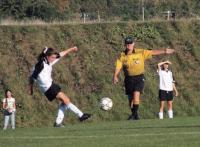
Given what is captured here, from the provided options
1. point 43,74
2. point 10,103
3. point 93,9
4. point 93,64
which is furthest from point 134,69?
point 93,9

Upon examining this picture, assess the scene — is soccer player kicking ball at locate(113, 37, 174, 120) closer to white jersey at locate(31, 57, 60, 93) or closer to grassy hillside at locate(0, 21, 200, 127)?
white jersey at locate(31, 57, 60, 93)

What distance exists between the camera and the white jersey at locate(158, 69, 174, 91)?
25.9 metres

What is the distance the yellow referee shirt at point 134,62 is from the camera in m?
21.9

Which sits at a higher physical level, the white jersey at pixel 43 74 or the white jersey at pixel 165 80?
the white jersey at pixel 43 74

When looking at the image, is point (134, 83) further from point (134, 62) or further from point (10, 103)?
point (10, 103)

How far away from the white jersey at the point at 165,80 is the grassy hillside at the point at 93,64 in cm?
675

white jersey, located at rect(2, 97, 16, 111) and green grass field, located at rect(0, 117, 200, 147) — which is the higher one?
green grass field, located at rect(0, 117, 200, 147)

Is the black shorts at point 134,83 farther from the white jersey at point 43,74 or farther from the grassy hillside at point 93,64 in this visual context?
the grassy hillside at point 93,64

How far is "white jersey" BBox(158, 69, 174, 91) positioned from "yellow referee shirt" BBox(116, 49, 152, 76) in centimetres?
388

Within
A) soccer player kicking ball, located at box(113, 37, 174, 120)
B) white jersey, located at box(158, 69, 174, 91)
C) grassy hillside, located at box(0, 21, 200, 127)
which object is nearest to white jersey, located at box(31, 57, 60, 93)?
soccer player kicking ball, located at box(113, 37, 174, 120)

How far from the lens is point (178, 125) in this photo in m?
17.0

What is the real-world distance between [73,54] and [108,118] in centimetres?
451

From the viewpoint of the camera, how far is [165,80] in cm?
2602

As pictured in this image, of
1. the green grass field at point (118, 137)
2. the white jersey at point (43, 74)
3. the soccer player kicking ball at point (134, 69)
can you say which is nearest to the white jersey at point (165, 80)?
the soccer player kicking ball at point (134, 69)
